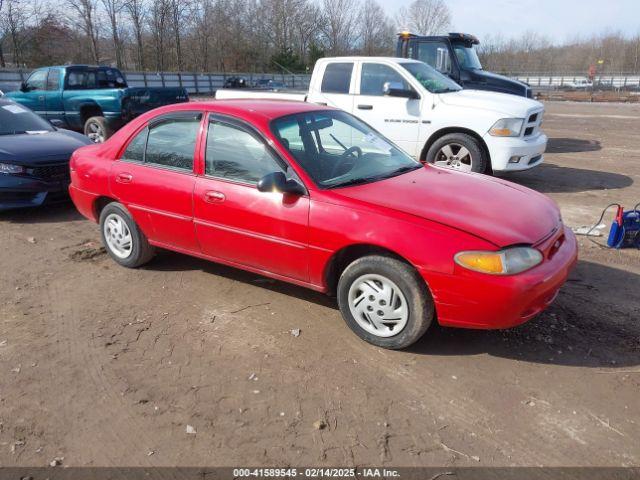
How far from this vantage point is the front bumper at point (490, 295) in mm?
3127

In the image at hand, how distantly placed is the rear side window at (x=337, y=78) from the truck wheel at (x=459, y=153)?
185cm

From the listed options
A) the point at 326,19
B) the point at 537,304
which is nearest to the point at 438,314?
the point at 537,304

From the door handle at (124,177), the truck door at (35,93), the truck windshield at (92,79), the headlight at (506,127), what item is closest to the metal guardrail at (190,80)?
the truck windshield at (92,79)

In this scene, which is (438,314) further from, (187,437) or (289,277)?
(187,437)

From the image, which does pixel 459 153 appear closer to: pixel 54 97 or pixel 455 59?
pixel 455 59

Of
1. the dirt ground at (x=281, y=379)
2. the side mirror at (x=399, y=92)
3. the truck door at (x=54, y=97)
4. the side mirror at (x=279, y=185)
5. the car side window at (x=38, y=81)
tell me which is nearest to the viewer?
the dirt ground at (x=281, y=379)

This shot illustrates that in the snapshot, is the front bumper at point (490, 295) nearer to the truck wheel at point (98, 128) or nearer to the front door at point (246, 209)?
the front door at point (246, 209)

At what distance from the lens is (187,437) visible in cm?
279

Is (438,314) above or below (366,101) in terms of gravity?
below

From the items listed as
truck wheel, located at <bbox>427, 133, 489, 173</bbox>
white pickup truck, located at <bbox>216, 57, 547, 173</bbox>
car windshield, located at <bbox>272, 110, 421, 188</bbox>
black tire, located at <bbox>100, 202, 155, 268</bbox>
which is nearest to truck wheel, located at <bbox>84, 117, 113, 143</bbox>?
white pickup truck, located at <bbox>216, 57, 547, 173</bbox>

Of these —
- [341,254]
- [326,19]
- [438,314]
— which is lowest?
[438,314]

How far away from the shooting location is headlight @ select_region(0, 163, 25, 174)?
6.54 m

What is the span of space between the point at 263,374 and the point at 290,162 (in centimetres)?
152

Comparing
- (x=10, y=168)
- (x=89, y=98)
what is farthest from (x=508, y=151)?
(x=89, y=98)
